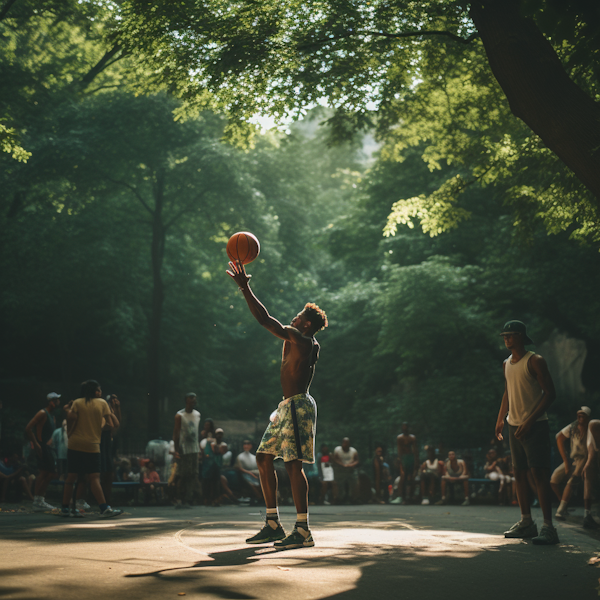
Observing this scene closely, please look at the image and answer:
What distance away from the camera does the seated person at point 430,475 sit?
18.6m

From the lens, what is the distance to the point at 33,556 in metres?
5.91

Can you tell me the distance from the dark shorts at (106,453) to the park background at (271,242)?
5996 mm

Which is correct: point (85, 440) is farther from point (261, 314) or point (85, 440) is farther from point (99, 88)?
point (99, 88)

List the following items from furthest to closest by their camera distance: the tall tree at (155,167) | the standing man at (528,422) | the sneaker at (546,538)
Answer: the tall tree at (155,167) → the standing man at (528,422) → the sneaker at (546,538)

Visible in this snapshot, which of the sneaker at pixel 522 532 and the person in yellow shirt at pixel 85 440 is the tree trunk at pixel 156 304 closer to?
the person in yellow shirt at pixel 85 440

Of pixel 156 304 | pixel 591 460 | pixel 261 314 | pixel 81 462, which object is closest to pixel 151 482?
pixel 81 462

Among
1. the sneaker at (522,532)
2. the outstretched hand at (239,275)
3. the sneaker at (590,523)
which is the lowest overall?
the sneaker at (590,523)

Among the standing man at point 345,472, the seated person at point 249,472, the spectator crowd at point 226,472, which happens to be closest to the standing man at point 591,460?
the spectator crowd at point 226,472

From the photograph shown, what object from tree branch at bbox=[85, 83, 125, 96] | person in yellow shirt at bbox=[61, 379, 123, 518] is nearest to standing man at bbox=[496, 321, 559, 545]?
person in yellow shirt at bbox=[61, 379, 123, 518]

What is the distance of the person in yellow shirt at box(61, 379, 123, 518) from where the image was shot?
10.7 metres

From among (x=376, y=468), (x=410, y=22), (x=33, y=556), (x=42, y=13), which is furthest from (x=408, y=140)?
(x=33, y=556)

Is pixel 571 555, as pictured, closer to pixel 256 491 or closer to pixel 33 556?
pixel 33 556

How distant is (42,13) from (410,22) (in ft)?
47.5

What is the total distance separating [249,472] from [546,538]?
34.1 feet
